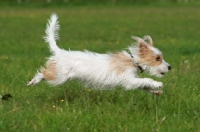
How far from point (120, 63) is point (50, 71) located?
1006 millimetres

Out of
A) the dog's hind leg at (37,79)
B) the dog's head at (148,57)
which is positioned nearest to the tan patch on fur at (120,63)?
the dog's head at (148,57)

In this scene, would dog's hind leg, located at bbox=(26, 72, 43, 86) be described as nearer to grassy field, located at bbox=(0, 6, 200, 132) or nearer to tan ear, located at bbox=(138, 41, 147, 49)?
grassy field, located at bbox=(0, 6, 200, 132)

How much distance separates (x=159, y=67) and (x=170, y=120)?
153 centimetres

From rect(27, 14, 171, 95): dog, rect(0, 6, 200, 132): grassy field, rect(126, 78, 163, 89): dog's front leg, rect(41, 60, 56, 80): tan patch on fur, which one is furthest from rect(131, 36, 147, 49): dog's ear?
rect(41, 60, 56, 80): tan patch on fur

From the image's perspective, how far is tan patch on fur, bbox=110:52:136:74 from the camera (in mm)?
7684

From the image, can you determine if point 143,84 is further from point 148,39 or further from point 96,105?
point 96,105

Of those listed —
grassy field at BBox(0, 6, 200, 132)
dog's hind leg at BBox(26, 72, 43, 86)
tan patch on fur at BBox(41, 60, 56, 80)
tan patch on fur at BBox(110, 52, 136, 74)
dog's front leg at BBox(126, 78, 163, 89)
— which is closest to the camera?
grassy field at BBox(0, 6, 200, 132)

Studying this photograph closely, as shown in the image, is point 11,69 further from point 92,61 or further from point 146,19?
point 146,19

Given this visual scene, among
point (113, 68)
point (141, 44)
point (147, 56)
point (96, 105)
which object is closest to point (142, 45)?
point (141, 44)

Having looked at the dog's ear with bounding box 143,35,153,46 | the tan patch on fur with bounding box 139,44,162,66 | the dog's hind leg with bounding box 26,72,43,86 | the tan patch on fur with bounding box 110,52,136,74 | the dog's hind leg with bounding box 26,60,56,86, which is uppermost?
the dog's ear with bounding box 143,35,153,46

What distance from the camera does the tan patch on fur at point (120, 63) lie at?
768cm

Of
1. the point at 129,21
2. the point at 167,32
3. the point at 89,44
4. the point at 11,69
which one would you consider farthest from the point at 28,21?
the point at 11,69

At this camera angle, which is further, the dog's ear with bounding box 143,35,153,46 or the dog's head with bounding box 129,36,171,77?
the dog's ear with bounding box 143,35,153,46

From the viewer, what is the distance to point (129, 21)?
26359 mm
